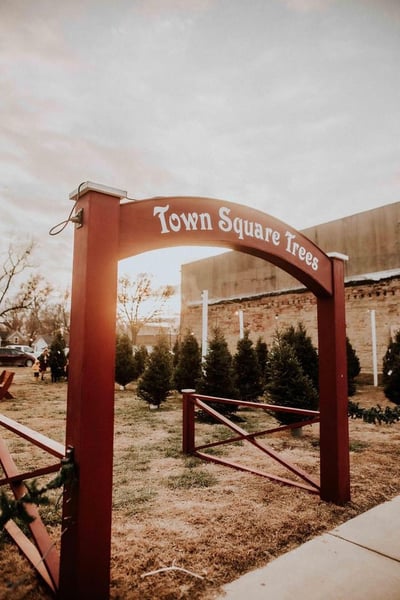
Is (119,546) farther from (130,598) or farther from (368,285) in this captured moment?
(368,285)

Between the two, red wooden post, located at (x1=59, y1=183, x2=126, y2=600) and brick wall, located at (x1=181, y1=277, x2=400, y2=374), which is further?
brick wall, located at (x1=181, y1=277, x2=400, y2=374)

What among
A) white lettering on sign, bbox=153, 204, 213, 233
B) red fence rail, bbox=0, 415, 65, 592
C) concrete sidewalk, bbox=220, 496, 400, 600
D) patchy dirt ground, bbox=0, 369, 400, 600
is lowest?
patchy dirt ground, bbox=0, 369, 400, 600

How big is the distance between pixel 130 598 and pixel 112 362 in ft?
5.10

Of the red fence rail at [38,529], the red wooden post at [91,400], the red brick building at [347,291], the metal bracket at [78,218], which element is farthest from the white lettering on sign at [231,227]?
the red brick building at [347,291]

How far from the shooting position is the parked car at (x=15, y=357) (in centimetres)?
3075

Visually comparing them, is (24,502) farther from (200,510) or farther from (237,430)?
(237,430)

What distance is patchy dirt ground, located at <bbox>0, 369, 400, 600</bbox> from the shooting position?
2776 mm

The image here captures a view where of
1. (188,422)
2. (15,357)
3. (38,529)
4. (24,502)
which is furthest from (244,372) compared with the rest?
(15,357)

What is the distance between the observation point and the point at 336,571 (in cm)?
281

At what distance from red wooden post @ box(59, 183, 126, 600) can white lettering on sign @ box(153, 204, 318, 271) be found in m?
0.43

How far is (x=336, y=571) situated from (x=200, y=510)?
155cm

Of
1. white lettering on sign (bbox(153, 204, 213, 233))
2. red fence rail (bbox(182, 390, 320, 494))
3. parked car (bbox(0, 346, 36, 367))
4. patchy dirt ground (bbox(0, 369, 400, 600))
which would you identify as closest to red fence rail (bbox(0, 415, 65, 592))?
patchy dirt ground (bbox(0, 369, 400, 600))

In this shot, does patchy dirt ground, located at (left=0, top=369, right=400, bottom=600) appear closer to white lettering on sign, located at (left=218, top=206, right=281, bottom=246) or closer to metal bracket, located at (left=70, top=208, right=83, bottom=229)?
metal bracket, located at (left=70, top=208, right=83, bottom=229)

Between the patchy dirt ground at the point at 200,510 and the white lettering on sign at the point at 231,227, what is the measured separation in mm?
2373
